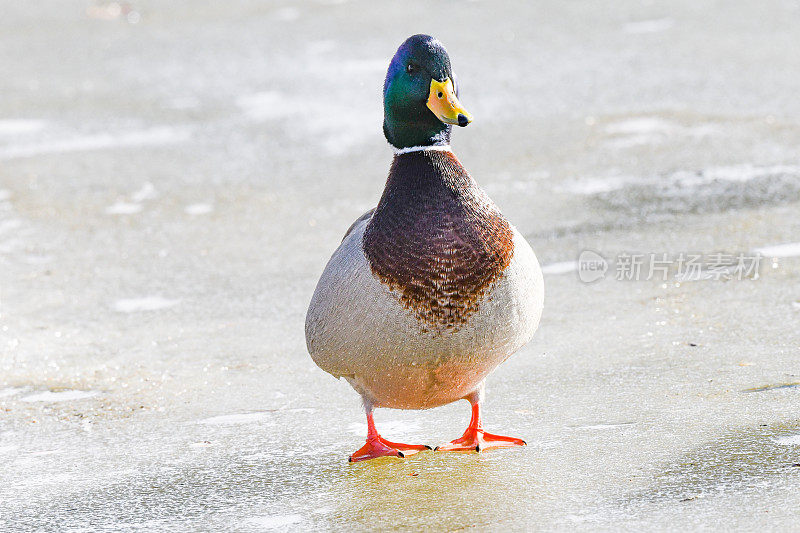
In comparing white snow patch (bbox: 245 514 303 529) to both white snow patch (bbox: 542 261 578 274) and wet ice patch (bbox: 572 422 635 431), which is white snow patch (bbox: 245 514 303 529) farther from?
white snow patch (bbox: 542 261 578 274)

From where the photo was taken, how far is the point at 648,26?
29.9 feet

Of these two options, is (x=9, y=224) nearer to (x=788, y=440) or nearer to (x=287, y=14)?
(x=287, y=14)

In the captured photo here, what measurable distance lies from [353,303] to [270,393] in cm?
99

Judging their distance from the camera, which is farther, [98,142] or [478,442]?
[98,142]

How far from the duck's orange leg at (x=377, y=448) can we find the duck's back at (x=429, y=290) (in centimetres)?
15

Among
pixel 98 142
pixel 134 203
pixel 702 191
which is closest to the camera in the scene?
pixel 702 191

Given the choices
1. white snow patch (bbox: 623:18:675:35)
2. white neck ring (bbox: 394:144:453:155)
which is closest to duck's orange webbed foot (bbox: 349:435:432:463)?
white neck ring (bbox: 394:144:453:155)

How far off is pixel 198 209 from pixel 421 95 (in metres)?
3.62

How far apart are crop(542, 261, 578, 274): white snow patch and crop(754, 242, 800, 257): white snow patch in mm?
891

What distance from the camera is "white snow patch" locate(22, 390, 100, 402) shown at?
427 cm

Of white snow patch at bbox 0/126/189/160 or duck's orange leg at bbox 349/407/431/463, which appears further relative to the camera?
white snow patch at bbox 0/126/189/160

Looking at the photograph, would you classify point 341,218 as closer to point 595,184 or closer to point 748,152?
point 595,184

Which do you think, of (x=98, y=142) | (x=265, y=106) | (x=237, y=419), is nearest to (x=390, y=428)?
(x=237, y=419)

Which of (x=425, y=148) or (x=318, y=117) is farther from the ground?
(x=425, y=148)
